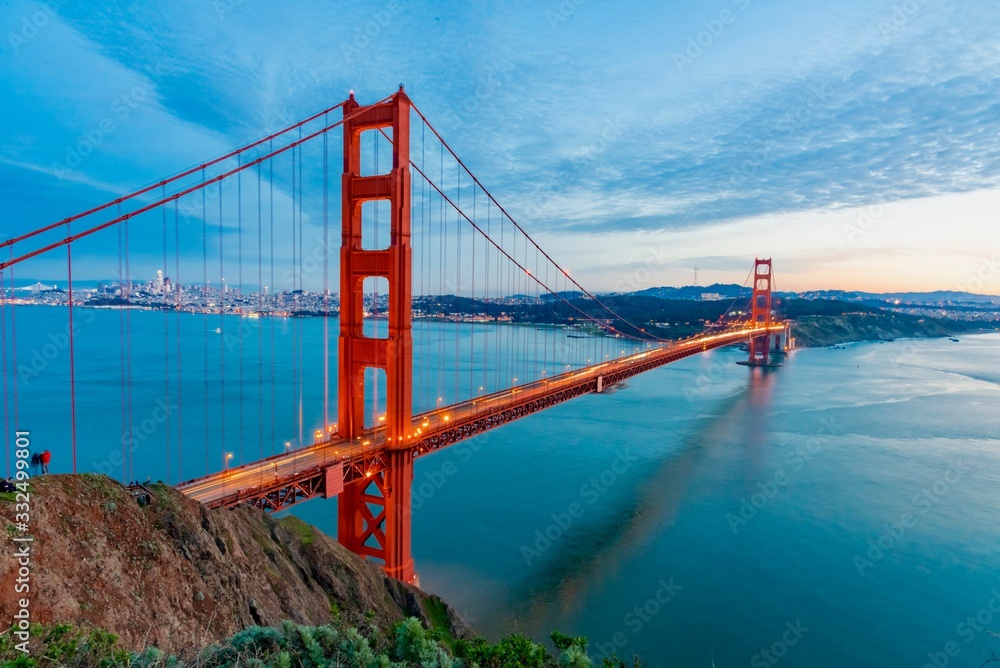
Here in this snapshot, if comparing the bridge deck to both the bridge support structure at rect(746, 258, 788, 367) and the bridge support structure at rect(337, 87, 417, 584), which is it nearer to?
the bridge support structure at rect(337, 87, 417, 584)

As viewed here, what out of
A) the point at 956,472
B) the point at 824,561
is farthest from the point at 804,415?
the point at 824,561

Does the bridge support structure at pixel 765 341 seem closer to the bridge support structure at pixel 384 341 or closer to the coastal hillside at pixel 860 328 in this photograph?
the coastal hillside at pixel 860 328

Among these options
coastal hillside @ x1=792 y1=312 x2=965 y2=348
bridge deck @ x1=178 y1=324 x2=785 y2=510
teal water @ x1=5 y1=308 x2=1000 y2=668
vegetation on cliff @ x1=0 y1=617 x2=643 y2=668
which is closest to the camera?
vegetation on cliff @ x1=0 y1=617 x2=643 y2=668

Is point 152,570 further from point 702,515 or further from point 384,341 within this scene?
point 702,515

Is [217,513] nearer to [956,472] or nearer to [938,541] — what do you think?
[938,541]

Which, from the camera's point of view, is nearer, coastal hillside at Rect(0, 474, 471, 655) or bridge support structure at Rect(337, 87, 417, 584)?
coastal hillside at Rect(0, 474, 471, 655)

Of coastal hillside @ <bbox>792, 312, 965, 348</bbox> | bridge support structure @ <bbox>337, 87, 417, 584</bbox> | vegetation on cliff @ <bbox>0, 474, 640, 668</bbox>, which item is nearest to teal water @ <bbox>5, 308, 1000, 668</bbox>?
bridge support structure @ <bbox>337, 87, 417, 584</bbox>
